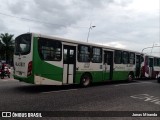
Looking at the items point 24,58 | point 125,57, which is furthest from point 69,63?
point 125,57

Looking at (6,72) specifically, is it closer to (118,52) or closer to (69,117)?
(118,52)

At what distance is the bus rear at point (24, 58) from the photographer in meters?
10.7

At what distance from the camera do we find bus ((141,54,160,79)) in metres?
21.1

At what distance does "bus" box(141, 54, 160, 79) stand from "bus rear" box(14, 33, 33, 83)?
12.9m

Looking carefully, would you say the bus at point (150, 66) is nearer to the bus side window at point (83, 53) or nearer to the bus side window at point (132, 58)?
the bus side window at point (132, 58)

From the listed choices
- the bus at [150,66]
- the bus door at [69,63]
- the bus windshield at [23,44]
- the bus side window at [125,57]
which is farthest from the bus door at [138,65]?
the bus windshield at [23,44]

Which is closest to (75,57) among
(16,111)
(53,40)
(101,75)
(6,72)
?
(53,40)

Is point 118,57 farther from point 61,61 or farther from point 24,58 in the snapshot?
point 24,58

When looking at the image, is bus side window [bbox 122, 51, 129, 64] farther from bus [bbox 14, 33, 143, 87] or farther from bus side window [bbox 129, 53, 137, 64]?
bus [bbox 14, 33, 143, 87]

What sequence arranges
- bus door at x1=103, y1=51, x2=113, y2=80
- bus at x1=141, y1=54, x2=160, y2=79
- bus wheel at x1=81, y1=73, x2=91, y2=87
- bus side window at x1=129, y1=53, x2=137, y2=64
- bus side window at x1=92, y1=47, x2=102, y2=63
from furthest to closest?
bus at x1=141, y1=54, x2=160, y2=79, bus side window at x1=129, y1=53, x2=137, y2=64, bus door at x1=103, y1=51, x2=113, y2=80, bus side window at x1=92, y1=47, x2=102, y2=63, bus wheel at x1=81, y1=73, x2=91, y2=87

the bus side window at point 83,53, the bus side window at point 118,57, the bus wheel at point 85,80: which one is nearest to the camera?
the bus side window at point 83,53

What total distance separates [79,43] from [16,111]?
6.95m

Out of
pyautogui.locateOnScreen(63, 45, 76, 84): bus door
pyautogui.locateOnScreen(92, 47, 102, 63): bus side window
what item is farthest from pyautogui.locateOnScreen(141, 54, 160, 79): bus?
pyautogui.locateOnScreen(63, 45, 76, 84): bus door

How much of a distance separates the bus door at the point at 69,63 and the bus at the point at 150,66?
33.4 ft
